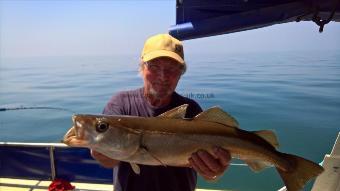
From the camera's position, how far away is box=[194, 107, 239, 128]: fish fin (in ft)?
8.18

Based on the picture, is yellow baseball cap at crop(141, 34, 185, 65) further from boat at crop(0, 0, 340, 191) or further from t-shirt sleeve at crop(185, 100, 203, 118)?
boat at crop(0, 0, 340, 191)

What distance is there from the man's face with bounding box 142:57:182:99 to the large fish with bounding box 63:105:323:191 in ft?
1.90

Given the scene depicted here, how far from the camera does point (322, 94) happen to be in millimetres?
21422

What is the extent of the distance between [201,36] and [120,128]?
1.80m

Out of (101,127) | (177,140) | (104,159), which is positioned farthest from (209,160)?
(104,159)

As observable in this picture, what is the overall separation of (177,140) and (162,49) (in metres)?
0.91

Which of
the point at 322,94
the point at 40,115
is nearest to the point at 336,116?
the point at 322,94

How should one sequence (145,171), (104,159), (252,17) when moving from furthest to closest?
(252,17) < (145,171) < (104,159)

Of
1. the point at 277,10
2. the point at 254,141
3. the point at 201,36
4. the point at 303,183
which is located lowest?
the point at 303,183

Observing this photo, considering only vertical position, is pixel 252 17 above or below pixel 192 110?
above

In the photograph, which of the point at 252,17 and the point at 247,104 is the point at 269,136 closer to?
the point at 252,17

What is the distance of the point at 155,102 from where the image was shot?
10.3ft

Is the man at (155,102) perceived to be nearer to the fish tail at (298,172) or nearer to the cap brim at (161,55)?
the cap brim at (161,55)

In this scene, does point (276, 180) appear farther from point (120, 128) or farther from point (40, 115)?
point (40, 115)
